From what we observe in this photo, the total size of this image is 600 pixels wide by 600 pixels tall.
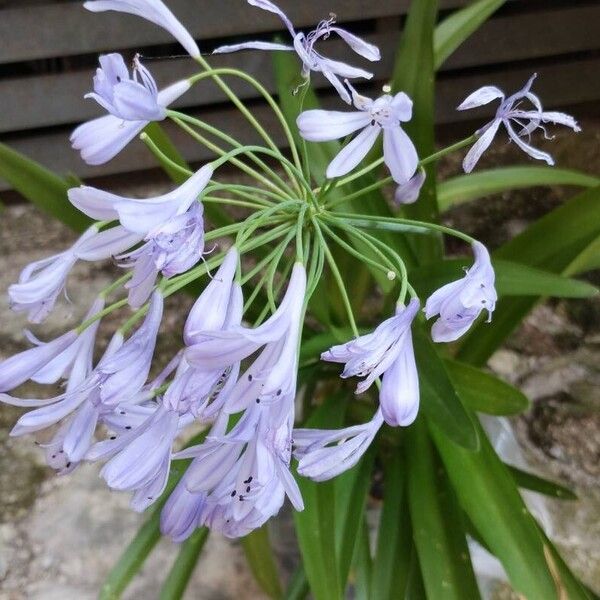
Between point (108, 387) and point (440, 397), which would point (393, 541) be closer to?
point (440, 397)

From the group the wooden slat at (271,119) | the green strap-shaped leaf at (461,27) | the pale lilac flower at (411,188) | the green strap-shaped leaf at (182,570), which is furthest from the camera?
the wooden slat at (271,119)

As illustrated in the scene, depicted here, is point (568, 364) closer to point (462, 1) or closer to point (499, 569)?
point (499, 569)

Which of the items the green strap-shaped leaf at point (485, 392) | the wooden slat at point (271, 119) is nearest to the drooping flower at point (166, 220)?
the green strap-shaped leaf at point (485, 392)

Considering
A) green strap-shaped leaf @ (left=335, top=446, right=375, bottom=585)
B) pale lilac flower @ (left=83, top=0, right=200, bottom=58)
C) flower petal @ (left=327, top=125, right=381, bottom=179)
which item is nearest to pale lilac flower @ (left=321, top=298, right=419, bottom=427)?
flower petal @ (left=327, top=125, right=381, bottom=179)

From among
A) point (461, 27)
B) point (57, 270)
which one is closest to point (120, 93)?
point (57, 270)

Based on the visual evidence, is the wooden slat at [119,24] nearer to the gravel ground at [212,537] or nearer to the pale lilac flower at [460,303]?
the gravel ground at [212,537]

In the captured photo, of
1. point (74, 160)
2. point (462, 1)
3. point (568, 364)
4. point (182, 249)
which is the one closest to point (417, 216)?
point (182, 249)
